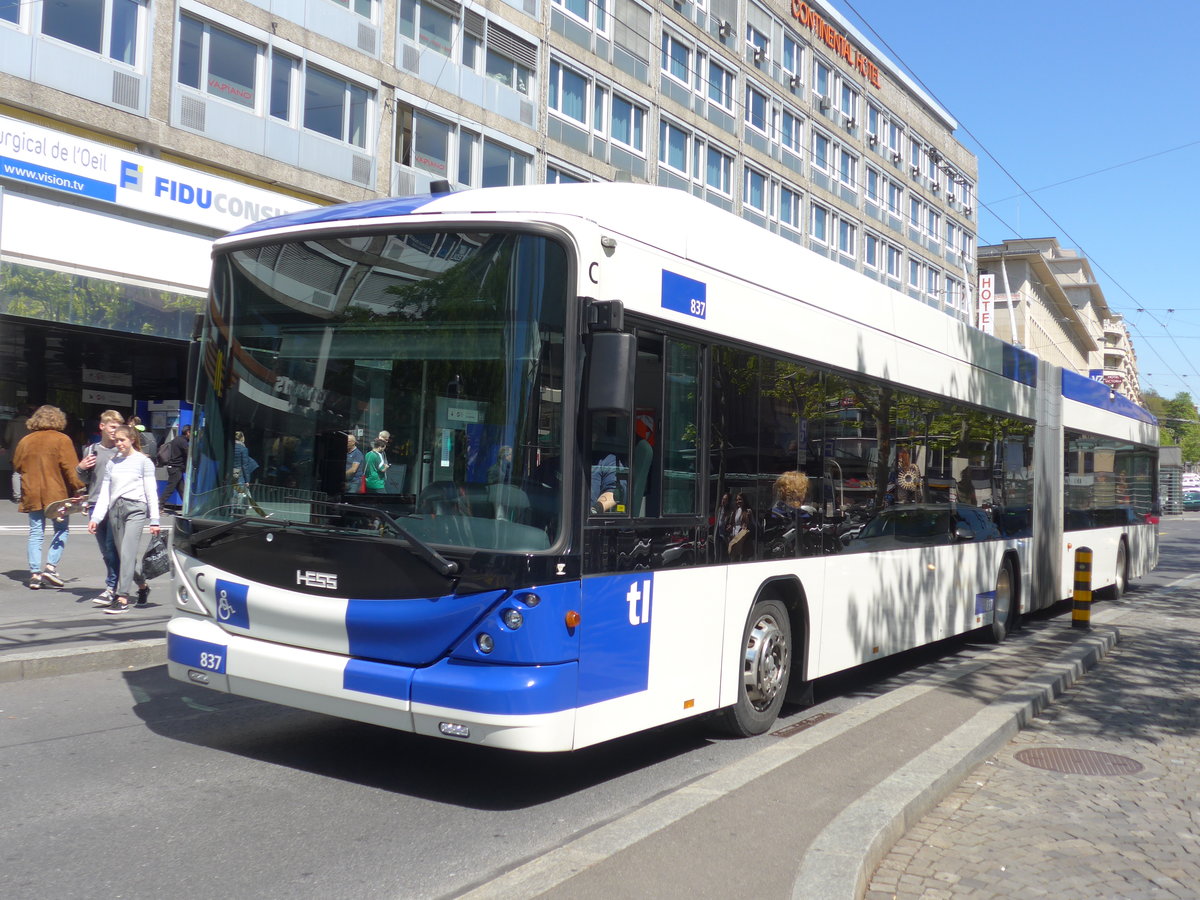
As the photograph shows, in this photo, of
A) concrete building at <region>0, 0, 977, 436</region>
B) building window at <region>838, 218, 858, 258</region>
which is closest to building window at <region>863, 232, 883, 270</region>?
building window at <region>838, 218, 858, 258</region>

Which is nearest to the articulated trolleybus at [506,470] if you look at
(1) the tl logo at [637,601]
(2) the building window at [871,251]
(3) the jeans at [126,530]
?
(1) the tl logo at [637,601]

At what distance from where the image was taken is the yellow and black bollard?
42.4 feet

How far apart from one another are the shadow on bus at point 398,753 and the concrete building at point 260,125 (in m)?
14.8

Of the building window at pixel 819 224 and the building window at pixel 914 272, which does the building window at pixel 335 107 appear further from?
the building window at pixel 914 272

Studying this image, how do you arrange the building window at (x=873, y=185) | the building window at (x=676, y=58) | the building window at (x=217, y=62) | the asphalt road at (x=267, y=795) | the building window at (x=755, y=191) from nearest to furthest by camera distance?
the asphalt road at (x=267, y=795)
the building window at (x=217, y=62)
the building window at (x=676, y=58)
the building window at (x=755, y=191)
the building window at (x=873, y=185)

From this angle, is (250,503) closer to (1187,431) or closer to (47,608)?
(47,608)

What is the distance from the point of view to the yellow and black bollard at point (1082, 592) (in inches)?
508

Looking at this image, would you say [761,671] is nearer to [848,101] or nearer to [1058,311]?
[848,101]

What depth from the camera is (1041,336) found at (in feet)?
281

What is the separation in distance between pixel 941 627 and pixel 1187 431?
428 ft

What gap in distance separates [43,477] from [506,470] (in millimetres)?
8198

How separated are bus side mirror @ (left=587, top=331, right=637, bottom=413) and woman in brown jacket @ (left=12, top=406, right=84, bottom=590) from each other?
8.18 metres

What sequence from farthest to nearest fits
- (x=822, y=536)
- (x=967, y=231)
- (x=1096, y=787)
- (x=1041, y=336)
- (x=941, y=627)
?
1. (x=1041, y=336)
2. (x=967, y=231)
3. (x=941, y=627)
4. (x=822, y=536)
5. (x=1096, y=787)

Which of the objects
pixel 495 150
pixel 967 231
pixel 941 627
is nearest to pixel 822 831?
pixel 941 627
